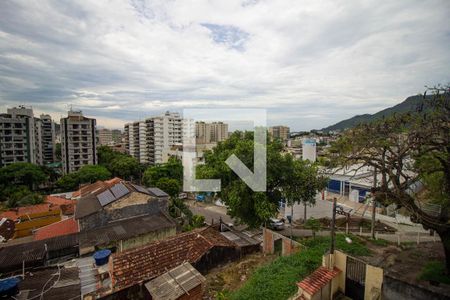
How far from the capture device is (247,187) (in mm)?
10172

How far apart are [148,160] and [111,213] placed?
32.2 m

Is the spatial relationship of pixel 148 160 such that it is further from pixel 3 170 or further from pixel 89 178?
pixel 3 170

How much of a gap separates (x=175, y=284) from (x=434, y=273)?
6.59m

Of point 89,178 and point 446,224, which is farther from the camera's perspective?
point 89,178

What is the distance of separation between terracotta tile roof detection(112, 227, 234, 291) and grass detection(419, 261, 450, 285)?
5.80 m

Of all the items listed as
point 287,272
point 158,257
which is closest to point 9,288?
point 158,257

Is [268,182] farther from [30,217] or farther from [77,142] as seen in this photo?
[77,142]

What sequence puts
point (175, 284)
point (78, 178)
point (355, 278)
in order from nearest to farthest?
point (175, 284) < point (355, 278) < point (78, 178)

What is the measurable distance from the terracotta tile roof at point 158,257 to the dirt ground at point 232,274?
77cm

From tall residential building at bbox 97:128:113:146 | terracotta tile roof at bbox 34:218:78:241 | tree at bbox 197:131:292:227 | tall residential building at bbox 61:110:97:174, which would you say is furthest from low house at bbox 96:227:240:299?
tall residential building at bbox 97:128:113:146

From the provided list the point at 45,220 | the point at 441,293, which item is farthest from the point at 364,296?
the point at 45,220

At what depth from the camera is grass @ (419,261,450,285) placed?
18.7ft

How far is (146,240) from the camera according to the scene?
1182 cm

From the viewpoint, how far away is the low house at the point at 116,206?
12.5 meters
